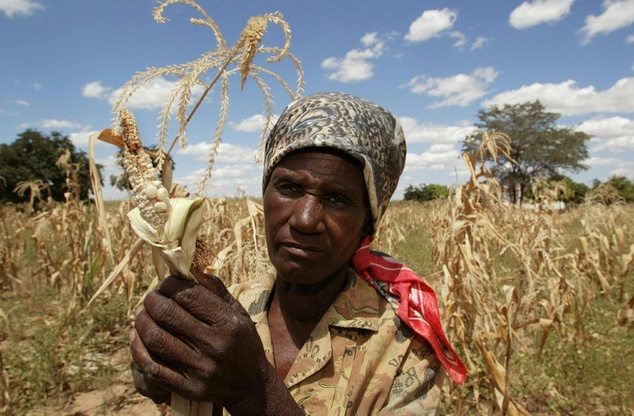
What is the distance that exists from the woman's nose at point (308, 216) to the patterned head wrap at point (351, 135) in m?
0.16

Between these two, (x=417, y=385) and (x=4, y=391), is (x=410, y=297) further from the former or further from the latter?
(x=4, y=391)

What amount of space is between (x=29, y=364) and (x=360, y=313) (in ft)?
12.9

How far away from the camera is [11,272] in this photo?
667 centimetres

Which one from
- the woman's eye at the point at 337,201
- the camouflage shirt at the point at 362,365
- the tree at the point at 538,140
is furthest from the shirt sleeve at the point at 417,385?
the tree at the point at 538,140

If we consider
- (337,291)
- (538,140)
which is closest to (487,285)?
(337,291)

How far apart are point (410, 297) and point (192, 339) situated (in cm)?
77

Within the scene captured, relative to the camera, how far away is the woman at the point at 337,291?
124 centimetres

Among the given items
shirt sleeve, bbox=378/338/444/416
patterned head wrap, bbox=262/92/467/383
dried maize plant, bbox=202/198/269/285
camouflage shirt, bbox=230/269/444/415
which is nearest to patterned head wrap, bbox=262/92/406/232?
patterned head wrap, bbox=262/92/467/383

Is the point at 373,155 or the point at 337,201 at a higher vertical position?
the point at 373,155

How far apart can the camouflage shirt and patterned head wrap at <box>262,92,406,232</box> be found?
312 mm

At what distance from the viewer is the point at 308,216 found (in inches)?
47.9

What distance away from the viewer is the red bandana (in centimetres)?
135

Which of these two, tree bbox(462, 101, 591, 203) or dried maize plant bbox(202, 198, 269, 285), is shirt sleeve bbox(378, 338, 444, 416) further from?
tree bbox(462, 101, 591, 203)

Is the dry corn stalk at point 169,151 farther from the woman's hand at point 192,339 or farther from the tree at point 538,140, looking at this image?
the tree at point 538,140
